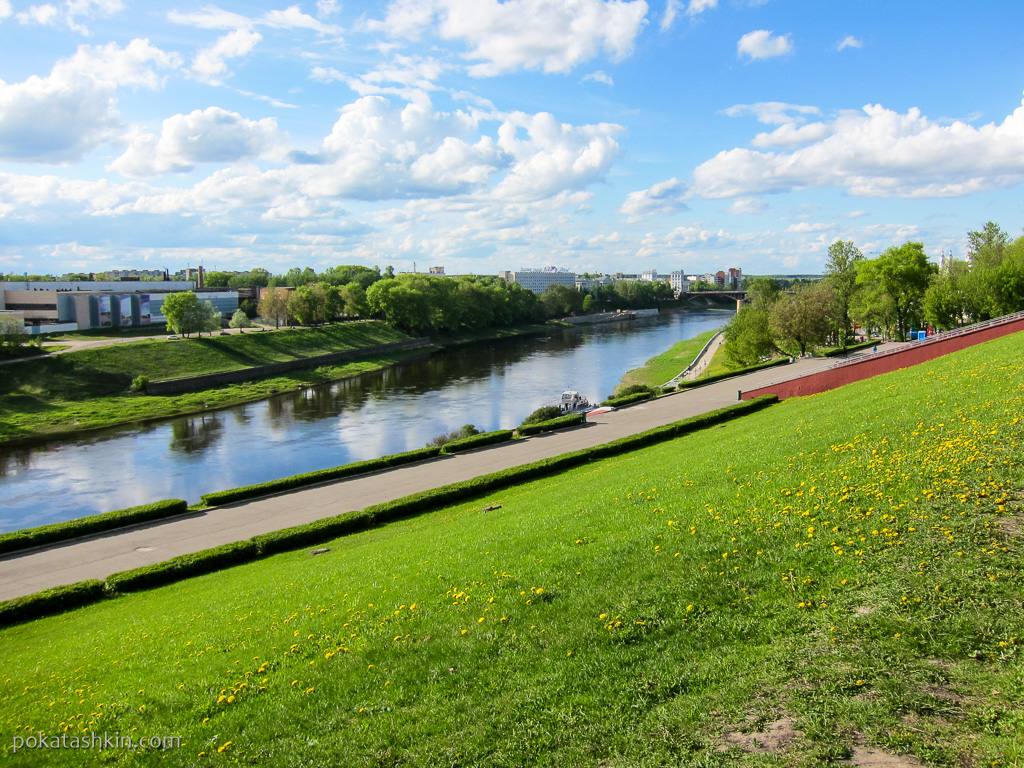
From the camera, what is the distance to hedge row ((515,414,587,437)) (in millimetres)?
31531

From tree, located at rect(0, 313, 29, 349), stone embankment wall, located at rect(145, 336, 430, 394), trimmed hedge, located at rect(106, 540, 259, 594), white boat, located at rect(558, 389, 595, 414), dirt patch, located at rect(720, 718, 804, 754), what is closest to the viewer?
dirt patch, located at rect(720, 718, 804, 754)

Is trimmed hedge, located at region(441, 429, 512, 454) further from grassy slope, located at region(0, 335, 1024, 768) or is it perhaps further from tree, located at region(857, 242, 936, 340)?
tree, located at region(857, 242, 936, 340)

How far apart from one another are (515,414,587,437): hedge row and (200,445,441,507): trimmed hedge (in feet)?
16.6

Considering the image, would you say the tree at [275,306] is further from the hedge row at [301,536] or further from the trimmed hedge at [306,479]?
the hedge row at [301,536]

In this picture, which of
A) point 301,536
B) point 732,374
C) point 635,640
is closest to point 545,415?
point 732,374

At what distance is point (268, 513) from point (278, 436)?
20.5 meters

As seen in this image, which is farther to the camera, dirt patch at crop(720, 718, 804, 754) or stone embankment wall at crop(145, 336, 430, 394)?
stone embankment wall at crop(145, 336, 430, 394)

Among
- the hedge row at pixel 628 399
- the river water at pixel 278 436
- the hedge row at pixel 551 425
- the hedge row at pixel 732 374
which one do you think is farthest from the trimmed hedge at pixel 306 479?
the hedge row at pixel 732 374

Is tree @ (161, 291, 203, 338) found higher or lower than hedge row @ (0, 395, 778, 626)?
higher

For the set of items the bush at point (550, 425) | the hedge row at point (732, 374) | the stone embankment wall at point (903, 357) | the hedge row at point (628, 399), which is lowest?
the bush at point (550, 425)

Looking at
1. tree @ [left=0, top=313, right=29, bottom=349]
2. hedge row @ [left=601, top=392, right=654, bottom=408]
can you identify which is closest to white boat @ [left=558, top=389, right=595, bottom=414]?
hedge row @ [left=601, top=392, right=654, bottom=408]

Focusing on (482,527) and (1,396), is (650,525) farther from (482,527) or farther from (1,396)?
(1,396)

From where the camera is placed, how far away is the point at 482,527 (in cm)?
1504

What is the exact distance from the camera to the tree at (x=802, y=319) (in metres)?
45.4
